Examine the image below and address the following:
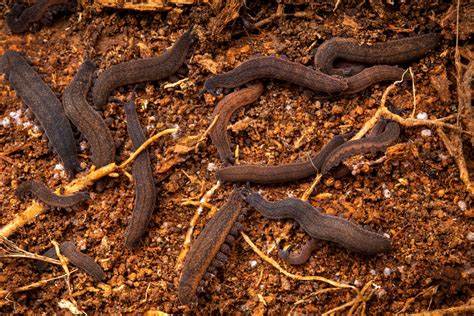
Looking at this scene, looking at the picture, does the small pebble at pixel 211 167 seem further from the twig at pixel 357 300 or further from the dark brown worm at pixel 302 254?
the twig at pixel 357 300

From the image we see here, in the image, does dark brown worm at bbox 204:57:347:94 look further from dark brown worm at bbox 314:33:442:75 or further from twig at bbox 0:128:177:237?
twig at bbox 0:128:177:237

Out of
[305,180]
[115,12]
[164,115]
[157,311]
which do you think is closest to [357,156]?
[305,180]

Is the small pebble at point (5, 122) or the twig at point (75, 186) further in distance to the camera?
the small pebble at point (5, 122)

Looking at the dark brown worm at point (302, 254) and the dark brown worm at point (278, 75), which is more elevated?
the dark brown worm at point (278, 75)

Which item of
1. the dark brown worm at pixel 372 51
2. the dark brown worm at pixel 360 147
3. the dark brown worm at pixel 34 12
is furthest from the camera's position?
the dark brown worm at pixel 34 12

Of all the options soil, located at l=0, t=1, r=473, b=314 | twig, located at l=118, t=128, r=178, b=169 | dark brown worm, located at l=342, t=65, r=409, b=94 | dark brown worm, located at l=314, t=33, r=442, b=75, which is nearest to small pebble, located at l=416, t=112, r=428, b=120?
soil, located at l=0, t=1, r=473, b=314

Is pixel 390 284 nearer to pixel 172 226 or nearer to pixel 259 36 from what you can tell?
pixel 172 226

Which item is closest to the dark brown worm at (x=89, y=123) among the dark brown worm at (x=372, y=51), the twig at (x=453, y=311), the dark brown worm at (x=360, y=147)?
Answer: the dark brown worm at (x=360, y=147)
